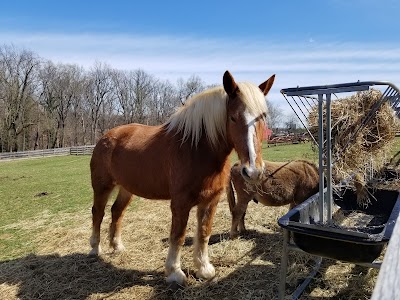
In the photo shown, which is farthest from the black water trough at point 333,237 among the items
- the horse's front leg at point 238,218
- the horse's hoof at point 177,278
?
the horse's front leg at point 238,218

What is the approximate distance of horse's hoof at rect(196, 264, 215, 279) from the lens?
12.1 feet

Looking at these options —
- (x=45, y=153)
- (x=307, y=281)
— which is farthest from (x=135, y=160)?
(x=45, y=153)

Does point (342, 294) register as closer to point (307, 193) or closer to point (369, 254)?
point (369, 254)

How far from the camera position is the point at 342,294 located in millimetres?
3258

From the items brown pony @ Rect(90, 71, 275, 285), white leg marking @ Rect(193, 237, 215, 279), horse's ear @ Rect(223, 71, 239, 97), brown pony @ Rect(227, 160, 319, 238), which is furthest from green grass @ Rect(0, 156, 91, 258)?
horse's ear @ Rect(223, 71, 239, 97)

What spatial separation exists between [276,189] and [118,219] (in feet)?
8.44

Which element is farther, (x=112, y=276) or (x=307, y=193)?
(x=307, y=193)

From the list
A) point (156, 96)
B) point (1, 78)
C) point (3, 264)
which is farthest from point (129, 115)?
point (3, 264)

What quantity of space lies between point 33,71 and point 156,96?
20.0 meters

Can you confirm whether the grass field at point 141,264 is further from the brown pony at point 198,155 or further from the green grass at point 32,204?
the brown pony at point 198,155

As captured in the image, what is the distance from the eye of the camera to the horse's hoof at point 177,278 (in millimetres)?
3557

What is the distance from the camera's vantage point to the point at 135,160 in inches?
161

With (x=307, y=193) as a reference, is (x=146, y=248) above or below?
below

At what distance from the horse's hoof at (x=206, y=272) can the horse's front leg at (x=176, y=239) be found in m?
0.21
